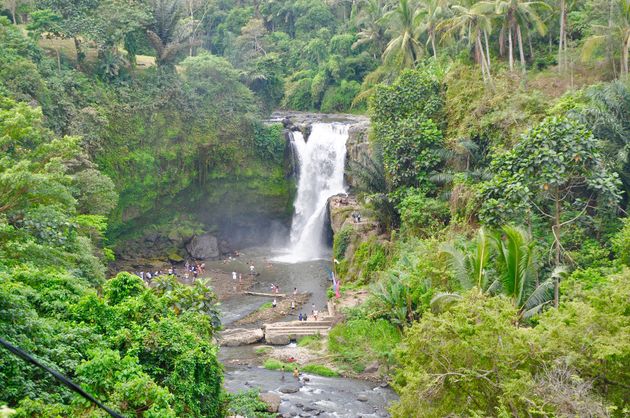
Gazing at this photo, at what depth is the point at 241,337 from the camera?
2314 centimetres

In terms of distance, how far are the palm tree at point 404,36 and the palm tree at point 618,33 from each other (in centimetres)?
1215

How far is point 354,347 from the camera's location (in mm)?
20469

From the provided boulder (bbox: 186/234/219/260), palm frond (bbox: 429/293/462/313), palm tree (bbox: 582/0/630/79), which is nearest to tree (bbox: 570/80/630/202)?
palm tree (bbox: 582/0/630/79)

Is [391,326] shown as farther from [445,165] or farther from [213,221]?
[213,221]

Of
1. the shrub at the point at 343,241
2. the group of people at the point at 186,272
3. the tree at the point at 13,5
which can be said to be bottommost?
the group of people at the point at 186,272

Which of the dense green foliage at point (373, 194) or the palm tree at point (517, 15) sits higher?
the palm tree at point (517, 15)

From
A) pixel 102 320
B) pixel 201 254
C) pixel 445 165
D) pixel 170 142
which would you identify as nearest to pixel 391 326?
pixel 445 165

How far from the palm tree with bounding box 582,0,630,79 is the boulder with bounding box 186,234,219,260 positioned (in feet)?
80.8

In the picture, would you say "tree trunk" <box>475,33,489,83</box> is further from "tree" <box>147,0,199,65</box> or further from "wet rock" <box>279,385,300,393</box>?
"tree" <box>147,0,199,65</box>

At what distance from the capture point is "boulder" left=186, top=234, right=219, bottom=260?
123ft

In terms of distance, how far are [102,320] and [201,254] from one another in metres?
25.4

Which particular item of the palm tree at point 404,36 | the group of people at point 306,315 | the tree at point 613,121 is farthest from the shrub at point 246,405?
the palm tree at point 404,36

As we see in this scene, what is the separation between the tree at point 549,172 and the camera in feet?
48.9

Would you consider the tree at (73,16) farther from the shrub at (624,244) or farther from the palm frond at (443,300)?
the shrub at (624,244)
